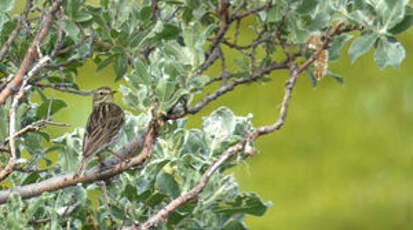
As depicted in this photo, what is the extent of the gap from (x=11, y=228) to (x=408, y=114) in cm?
493

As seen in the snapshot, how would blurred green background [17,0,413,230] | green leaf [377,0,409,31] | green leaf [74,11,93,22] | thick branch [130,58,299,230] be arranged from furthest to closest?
blurred green background [17,0,413,230] → green leaf [74,11,93,22] → green leaf [377,0,409,31] → thick branch [130,58,299,230]

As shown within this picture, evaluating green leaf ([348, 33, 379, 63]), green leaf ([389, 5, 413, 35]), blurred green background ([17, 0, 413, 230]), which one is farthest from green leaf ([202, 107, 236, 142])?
blurred green background ([17, 0, 413, 230])

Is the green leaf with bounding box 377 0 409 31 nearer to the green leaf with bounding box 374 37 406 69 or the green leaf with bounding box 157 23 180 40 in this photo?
the green leaf with bounding box 374 37 406 69

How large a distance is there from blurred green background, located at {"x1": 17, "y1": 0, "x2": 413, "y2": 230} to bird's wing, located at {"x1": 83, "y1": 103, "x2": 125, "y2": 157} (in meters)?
2.42

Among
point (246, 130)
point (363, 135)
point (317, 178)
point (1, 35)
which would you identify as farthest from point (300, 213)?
point (1, 35)

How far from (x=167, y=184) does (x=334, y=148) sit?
3977 mm

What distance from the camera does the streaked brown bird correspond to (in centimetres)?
208

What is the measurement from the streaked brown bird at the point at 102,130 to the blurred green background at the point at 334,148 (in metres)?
2.44

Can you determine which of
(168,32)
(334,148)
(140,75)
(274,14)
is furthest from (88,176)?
(334,148)

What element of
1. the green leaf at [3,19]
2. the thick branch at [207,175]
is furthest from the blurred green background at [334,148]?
the thick branch at [207,175]

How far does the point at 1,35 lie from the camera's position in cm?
208

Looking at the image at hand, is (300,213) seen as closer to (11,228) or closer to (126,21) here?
(126,21)

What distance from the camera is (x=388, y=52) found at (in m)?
1.90

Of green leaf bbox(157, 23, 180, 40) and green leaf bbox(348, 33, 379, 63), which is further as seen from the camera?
green leaf bbox(157, 23, 180, 40)
